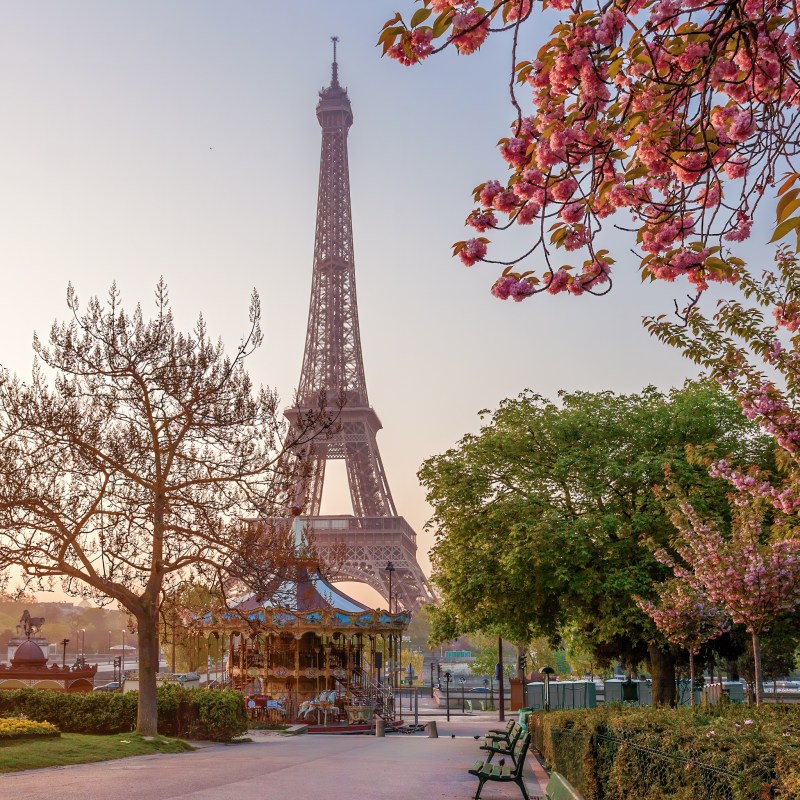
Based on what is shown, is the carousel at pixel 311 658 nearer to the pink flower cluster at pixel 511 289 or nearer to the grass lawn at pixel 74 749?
the grass lawn at pixel 74 749

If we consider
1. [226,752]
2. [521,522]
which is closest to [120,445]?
[226,752]

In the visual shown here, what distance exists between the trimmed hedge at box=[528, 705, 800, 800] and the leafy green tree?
1426 cm

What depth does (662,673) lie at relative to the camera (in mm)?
30906

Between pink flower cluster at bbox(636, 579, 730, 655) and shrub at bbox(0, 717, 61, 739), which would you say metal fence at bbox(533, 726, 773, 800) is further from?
shrub at bbox(0, 717, 61, 739)

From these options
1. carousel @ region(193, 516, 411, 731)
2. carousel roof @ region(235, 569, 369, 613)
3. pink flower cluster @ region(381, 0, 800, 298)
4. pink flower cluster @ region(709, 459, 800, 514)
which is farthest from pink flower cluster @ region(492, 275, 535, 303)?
carousel roof @ region(235, 569, 369, 613)

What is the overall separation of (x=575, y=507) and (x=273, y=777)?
14918 mm

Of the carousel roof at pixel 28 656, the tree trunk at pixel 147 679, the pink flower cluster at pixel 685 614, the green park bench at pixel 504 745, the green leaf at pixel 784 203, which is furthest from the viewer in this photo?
the carousel roof at pixel 28 656

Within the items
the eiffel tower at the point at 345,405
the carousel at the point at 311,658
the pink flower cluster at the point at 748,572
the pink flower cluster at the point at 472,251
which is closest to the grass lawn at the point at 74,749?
the carousel at the point at 311,658

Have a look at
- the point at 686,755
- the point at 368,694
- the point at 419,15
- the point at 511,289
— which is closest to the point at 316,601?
the point at 368,694

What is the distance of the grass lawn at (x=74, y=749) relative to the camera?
62.6 ft

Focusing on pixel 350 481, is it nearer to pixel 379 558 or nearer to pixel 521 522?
pixel 379 558

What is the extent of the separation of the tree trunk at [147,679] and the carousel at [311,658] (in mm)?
11263

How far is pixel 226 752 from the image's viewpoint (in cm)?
2398

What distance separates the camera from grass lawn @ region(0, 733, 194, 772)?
62.6 feet
